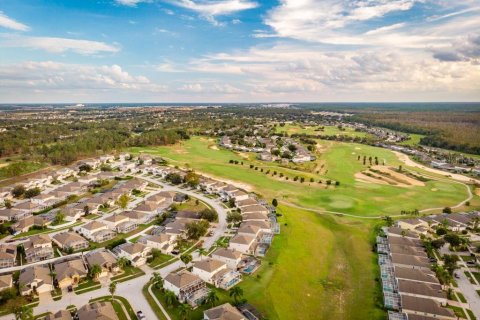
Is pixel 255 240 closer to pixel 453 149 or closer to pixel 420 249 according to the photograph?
pixel 420 249

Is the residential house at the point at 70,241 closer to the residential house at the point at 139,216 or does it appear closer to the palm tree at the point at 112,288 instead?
the residential house at the point at 139,216

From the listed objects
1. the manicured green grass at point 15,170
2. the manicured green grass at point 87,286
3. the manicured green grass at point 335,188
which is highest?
the manicured green grass at point 15,170

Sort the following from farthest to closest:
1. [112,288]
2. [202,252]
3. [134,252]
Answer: [202,252] < [134,252] < [112,288]

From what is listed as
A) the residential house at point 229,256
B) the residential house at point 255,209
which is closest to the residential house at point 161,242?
the residential house at point 229,256

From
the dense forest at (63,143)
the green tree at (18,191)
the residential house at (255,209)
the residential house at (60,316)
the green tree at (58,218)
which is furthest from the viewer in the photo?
the dense forest at (63,143)

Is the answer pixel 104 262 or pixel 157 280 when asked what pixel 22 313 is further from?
pixel 157 280

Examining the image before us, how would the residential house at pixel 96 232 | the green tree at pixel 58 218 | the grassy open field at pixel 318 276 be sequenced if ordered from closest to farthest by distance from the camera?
the grassy open field at pixel 318 276 → the residential house at pixel 96 232 → the green tree at pixel 58 218

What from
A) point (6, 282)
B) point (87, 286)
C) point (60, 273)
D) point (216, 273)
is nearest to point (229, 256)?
point (216, 273)

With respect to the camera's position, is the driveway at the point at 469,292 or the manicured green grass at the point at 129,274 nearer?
the driveway at the point at 469,292
